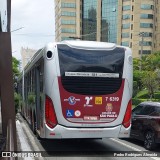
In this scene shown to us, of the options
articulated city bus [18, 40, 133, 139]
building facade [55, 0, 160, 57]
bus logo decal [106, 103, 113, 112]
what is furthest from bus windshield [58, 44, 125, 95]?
building facade [55, 0, 160, 57]

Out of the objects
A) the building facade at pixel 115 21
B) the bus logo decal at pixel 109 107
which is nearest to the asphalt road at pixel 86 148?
the bus logo decal at pixel 109 107

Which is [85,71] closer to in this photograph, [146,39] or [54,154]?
[54,154]

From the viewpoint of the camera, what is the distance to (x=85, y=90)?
10.3m

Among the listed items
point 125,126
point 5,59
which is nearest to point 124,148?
point 125,126

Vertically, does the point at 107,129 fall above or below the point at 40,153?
above

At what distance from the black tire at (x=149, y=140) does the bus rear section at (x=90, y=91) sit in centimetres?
130

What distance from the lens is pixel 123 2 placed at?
126m

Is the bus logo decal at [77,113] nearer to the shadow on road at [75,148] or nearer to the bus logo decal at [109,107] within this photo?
the bus logo decal at [109,107]

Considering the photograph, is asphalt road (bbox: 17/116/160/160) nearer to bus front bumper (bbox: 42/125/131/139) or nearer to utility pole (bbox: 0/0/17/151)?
bus front bumper (bbox: 42/125/131/139)

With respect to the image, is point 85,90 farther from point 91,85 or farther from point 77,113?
point 77,113

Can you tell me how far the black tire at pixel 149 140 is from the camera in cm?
1151

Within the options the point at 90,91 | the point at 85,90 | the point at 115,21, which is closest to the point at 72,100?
the point at 85,90

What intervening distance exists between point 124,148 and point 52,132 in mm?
2956

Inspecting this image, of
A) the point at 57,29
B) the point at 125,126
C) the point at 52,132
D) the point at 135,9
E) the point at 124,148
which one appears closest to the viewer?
the point at 52,132
